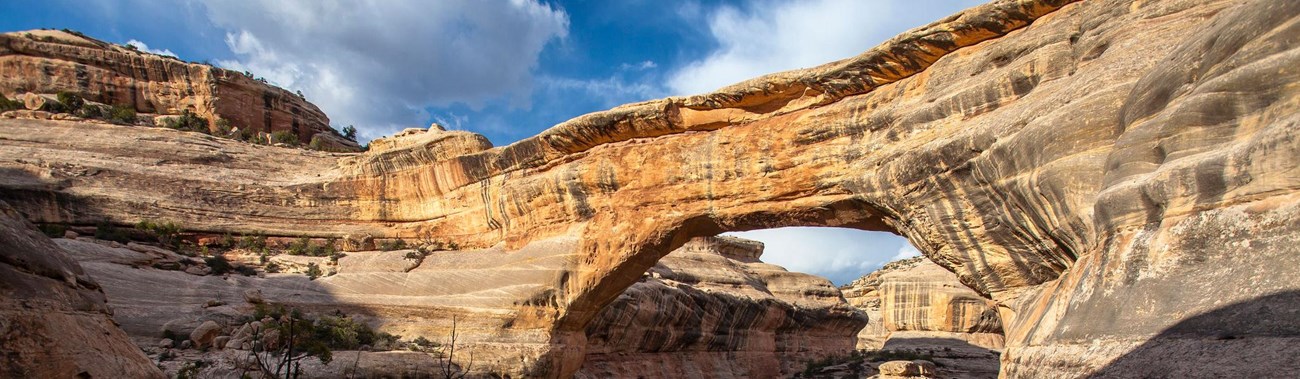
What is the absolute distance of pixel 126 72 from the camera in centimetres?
2750

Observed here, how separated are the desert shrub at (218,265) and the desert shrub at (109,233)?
1.93 meters

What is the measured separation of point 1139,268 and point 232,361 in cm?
1354

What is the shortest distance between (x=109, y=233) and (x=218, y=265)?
2964mm

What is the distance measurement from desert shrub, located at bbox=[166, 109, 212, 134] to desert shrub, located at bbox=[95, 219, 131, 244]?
566 centimetres

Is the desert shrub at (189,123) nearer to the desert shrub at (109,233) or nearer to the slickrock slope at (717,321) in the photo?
the desert shrub at (109,233)

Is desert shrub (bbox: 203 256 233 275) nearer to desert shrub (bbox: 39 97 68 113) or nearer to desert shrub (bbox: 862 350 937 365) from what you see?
desert shrub (bbox: 39 97 68 113)

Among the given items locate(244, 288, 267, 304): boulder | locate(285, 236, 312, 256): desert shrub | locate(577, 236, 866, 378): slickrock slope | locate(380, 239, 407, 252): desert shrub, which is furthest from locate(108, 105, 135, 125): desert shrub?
locate(577, 236, 866, 378): slickrock slope

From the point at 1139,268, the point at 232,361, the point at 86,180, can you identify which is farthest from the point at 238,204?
the point at 1139,268

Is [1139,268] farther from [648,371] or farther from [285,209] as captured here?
[285,209]

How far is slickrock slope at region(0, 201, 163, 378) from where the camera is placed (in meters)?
7.36

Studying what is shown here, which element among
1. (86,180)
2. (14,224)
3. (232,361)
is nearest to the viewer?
(14,224)

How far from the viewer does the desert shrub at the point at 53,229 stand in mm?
18441

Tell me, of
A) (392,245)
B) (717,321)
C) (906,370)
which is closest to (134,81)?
(392,245)

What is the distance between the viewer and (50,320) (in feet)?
25.6
